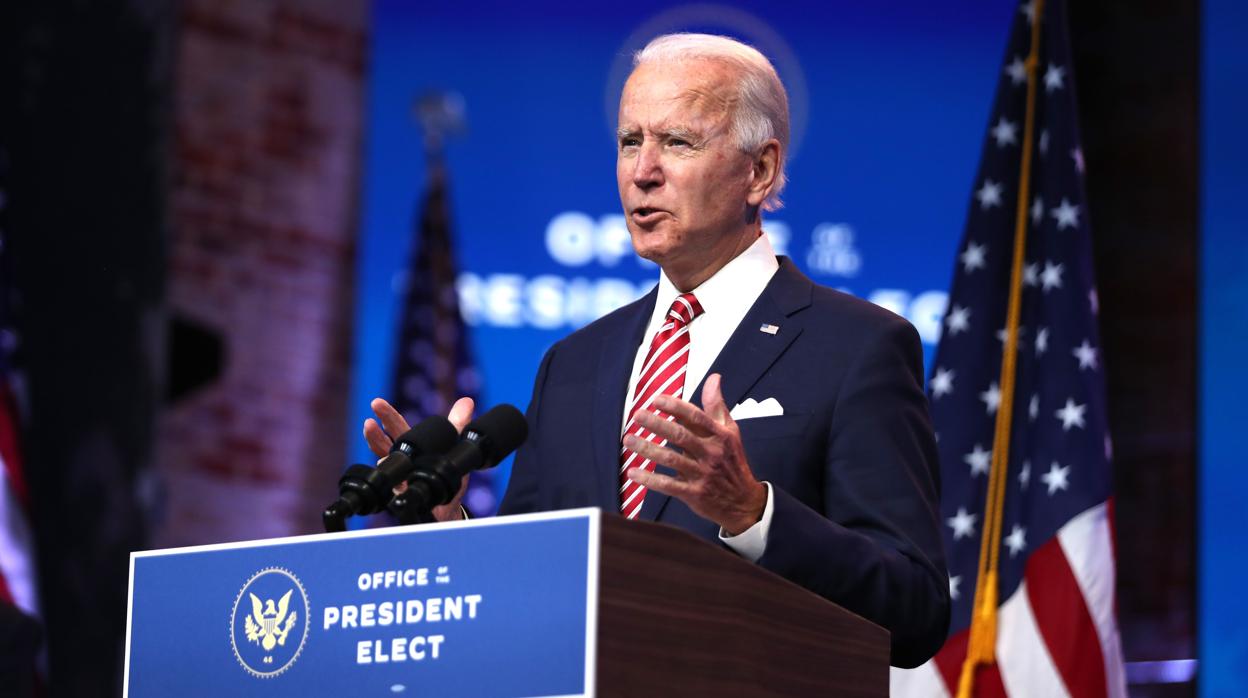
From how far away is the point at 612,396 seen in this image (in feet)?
7.54

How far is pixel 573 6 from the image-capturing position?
5.03 metres

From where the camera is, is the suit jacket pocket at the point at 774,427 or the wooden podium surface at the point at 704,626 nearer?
the wooden podium surface at the point at 704,626

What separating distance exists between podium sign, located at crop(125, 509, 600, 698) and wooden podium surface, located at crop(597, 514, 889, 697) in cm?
4

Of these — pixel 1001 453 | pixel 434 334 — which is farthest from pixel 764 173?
pixel 434 334

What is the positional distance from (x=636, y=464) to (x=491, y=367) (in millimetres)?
2694

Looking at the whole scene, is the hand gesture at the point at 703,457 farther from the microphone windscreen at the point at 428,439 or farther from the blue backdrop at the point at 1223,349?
the blue backdrop at the point at 1223,349

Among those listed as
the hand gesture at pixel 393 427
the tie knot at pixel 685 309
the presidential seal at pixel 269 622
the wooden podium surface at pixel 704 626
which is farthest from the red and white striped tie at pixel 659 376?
the presidential seal at pixel 269 622

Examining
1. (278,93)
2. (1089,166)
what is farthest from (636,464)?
(278,93)

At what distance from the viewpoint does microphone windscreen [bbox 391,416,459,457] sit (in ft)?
5.91

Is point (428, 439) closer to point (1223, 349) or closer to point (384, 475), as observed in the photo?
point (384, 475)

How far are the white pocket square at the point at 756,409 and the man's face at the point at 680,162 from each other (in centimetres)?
29

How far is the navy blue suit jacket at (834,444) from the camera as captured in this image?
2008 mm

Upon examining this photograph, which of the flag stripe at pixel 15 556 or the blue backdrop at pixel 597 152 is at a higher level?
the blue backdrop at pixel 597 152

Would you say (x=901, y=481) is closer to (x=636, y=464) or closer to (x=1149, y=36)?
(x=636, y=464)
